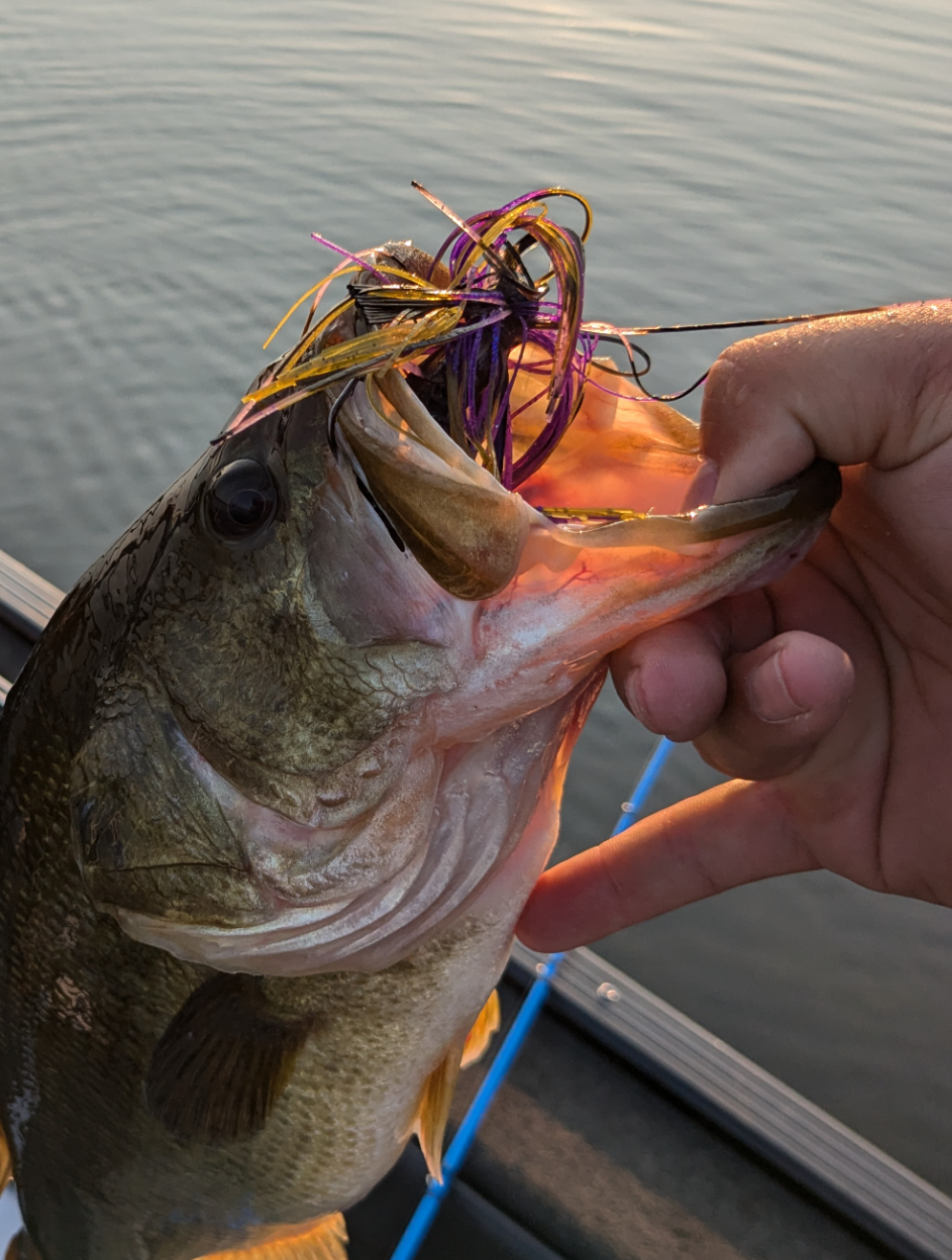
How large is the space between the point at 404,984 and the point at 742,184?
690cm

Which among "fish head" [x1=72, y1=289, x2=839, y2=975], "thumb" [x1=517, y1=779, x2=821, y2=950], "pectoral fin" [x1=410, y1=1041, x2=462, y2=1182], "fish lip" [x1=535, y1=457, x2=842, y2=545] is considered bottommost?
"pectoral fin" [x1=410, y1=1041, x2=462, y2=1182]

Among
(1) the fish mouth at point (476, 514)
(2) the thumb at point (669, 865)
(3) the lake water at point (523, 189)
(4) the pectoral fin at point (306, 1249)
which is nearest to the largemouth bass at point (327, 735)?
(1) the fish mouth at point (476, 514)

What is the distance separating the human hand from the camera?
3.16 ft

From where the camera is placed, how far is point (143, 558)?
3.69ft

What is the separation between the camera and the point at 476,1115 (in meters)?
1.88

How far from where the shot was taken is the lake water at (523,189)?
2.84 m

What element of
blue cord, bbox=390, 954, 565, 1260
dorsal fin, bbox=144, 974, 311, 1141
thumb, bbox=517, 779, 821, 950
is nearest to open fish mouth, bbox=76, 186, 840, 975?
dorsal fin, bbox=144, 974, 311, 1141

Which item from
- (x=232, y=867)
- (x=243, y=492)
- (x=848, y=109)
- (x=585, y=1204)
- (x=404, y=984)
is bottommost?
(x=585, y=1204)

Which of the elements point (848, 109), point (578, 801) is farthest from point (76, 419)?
point (848, 109)

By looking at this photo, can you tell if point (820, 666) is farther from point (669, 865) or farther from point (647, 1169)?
point (647, 1169)

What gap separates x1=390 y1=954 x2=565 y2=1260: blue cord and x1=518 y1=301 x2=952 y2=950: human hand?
50 centimetres

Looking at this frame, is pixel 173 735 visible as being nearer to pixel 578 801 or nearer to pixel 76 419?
pixel 578 801

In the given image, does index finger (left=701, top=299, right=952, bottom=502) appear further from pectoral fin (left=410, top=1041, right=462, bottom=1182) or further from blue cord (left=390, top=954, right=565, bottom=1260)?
blue cord (left=390, top=954, right=565, bottom=1260)

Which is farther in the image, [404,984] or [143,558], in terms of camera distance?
[404,984]
